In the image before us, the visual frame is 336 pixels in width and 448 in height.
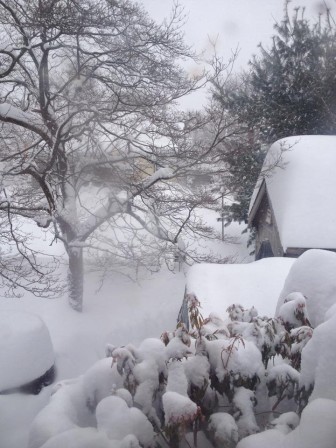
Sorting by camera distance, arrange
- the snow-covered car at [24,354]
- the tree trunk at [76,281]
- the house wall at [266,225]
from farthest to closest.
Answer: the house wall at [266,225]
the tree trunk at [76,281]
the snow-covered car at [24,354]

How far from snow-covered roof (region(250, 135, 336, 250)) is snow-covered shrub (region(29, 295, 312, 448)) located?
613 cm

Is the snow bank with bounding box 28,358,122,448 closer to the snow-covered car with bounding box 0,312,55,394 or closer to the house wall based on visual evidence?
the snow-covered car with bounding box 0,312,55,394

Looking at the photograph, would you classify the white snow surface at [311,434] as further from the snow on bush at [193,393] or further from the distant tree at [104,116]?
the distant tree at [104,116]

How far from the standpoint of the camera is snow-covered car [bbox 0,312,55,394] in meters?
5.90

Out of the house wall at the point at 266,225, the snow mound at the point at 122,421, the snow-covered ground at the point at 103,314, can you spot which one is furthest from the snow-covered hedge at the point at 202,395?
the house wall at the point at 266,225

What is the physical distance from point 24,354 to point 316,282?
5.11 meters

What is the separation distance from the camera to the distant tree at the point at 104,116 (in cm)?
872

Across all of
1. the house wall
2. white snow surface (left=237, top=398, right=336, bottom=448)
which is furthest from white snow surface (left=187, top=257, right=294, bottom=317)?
the house wall

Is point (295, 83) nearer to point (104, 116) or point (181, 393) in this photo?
point (104, 116)

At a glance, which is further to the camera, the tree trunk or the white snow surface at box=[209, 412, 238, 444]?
Result: the tree trunk

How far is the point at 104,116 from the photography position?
855 centimetres

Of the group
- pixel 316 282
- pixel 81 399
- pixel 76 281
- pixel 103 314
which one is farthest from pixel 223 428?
pixel 103 314

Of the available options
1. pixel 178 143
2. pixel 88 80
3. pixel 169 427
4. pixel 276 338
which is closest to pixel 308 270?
pixel 276 338

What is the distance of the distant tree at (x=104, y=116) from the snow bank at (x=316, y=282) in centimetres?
579
